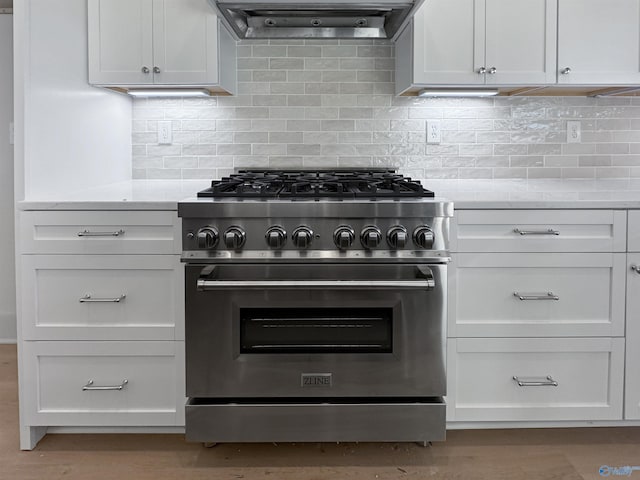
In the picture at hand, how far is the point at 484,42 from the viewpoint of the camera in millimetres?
2615

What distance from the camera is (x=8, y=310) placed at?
351 centimetres

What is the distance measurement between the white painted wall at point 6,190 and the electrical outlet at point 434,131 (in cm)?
221

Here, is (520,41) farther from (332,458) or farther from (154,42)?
(332,458)

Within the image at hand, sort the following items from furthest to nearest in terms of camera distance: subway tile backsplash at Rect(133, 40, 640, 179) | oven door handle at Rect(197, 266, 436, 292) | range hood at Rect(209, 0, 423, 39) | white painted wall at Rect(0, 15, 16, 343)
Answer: white painted wall at Rect(0, 15, 16, 343)
subway tile backsplash at Rect(133, 40, 640, 179)
range hood at Rect(209, 0, 423, 39)
oven door handle at Rect(197, 266, 436, 292)

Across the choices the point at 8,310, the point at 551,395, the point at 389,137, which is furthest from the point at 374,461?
the point at 8,310

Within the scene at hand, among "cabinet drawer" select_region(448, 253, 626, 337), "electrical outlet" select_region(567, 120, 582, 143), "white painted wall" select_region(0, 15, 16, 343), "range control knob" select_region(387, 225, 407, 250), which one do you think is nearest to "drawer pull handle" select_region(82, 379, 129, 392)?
"range control knob" select_region(387, 225, 407, 250)

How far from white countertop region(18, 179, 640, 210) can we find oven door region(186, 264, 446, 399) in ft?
0.97

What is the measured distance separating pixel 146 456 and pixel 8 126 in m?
2.10

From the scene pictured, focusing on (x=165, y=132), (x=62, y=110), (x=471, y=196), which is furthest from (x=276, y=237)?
(x=165, y=132)

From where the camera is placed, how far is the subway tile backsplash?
2992 millimetres

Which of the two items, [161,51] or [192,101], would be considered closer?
[161,51]

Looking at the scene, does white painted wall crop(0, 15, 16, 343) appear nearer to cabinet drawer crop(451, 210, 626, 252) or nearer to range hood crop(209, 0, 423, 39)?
range hood crop(209, 0, 423, 39)

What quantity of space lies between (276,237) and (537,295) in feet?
3.05

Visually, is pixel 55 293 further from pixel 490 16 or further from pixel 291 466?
pixel 490 16
